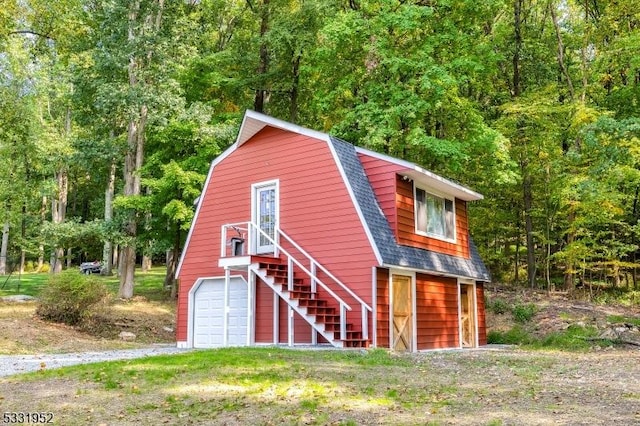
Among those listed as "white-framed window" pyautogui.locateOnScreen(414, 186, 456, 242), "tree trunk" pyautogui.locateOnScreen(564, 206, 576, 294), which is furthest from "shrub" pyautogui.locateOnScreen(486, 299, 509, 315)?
"white-framed window" pyautogui.locateOnScreen(414, 186, 456, 242)

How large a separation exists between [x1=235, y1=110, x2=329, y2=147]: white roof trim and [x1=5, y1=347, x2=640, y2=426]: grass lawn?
6.42 meters

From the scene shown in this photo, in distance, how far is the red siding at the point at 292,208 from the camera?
45.8 feet

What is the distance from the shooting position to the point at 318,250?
14.5 m

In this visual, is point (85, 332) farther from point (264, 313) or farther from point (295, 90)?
point (295, 90)

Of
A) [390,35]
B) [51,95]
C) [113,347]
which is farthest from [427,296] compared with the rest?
[51,95]

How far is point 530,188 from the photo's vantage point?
87.9 feet

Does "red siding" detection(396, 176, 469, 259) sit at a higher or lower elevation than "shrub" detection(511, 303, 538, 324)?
higher

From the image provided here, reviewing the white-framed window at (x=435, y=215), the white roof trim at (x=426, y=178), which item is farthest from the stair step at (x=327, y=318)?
the white roof trim at (x=426, y=178)

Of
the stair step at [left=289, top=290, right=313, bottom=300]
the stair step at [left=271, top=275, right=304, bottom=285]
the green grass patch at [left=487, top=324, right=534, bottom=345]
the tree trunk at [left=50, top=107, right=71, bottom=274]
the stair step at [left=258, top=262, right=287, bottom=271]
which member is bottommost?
the green grass patch at [left=487, top=324, right=534, bottom=345]

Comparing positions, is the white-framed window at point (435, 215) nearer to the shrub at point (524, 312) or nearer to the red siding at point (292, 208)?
the red siding at point (292, 208)

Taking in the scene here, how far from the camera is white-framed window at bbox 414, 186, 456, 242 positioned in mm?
16062

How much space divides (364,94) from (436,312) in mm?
9929

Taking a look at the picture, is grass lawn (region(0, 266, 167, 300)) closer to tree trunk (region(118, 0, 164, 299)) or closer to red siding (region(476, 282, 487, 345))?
tree trunk (region(118, 0, 164, 299))

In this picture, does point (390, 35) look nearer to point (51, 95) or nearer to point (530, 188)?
point (530, 188)
